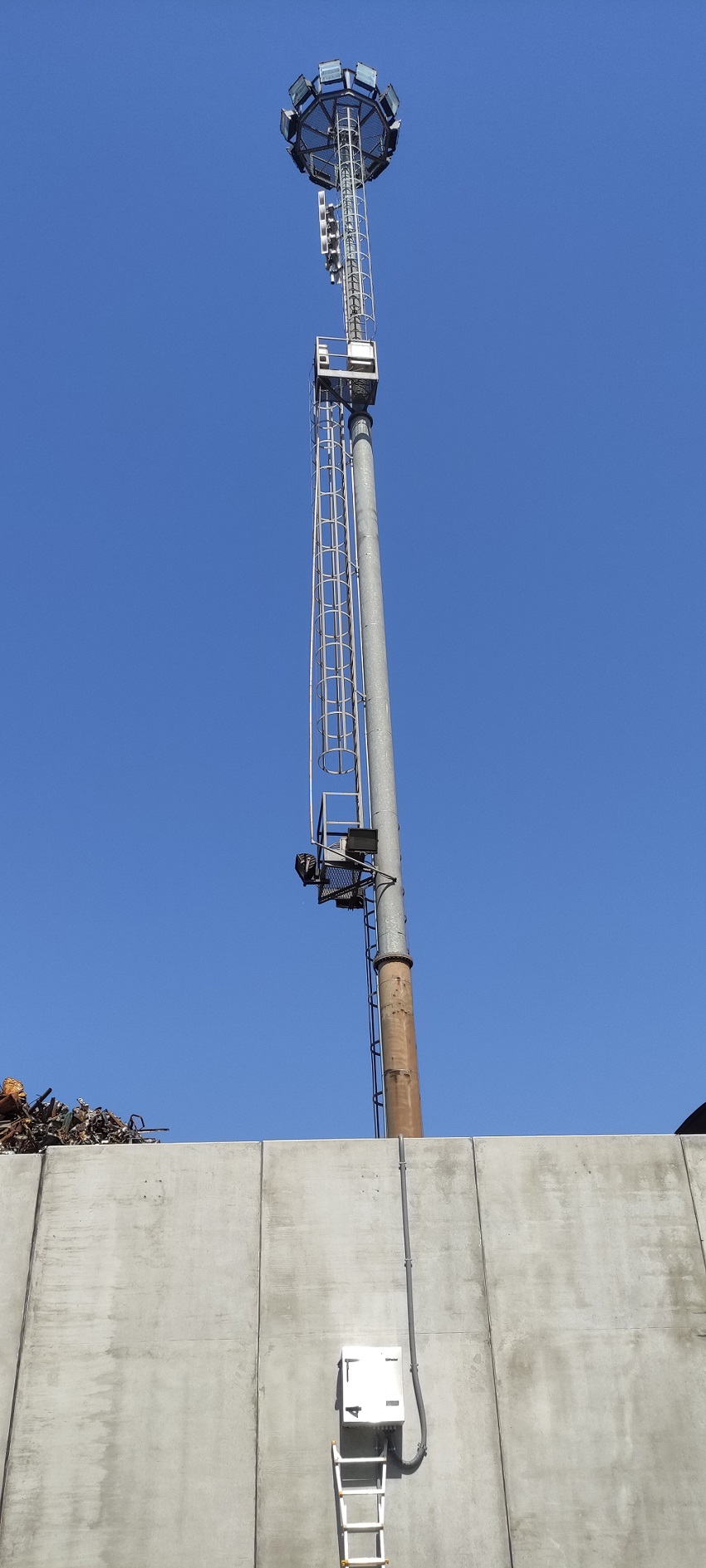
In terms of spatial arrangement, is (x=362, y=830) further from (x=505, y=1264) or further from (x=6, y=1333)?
(x=6, y=1333)

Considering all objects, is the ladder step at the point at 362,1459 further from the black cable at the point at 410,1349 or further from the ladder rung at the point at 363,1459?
the black cable at the point at 410,1349

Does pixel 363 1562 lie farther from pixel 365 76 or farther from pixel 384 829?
pixel 365 76

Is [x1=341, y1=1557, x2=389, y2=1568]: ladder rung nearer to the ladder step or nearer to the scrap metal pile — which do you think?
the ladder step

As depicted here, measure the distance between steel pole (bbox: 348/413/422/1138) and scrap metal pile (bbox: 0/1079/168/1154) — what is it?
3.38 metres

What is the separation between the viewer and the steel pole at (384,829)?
50.4 feet

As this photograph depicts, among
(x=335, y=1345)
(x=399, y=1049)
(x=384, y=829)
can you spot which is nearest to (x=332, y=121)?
(x=384, y=829)

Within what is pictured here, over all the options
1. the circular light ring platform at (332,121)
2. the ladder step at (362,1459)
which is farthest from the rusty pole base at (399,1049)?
the circular light ring platform at (332,121)

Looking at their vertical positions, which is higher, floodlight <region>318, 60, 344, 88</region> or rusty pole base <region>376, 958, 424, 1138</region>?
floodlight <region>318, 60, 344, 88</region>

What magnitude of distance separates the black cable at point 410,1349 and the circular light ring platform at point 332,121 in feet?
69.1

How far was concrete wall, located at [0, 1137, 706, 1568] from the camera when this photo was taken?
9039mm

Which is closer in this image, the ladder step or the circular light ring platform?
the ladder step

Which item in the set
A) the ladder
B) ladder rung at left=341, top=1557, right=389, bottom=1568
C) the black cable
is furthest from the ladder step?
ladder rung at left=341, top=1557, right=389, bottom=1568

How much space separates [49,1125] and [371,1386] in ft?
20.0

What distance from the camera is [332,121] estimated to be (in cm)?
2388
